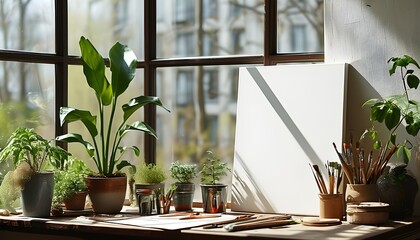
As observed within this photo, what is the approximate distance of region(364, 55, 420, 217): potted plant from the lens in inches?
174

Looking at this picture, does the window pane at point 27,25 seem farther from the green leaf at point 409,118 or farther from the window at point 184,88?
the green leaf at point 409,118

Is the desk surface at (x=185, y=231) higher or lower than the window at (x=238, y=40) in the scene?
lower

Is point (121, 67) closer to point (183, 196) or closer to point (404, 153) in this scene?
point (183, 196)

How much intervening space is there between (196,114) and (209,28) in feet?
1.87

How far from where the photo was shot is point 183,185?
5121 millimetres

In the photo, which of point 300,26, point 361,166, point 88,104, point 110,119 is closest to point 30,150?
point 110,119

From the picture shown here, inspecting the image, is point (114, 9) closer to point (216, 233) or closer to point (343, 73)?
point (343, 73)

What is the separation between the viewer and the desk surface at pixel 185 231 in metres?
4.07

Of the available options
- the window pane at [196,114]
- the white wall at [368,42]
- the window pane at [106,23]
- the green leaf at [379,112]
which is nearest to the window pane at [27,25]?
the window pane at [106,23]

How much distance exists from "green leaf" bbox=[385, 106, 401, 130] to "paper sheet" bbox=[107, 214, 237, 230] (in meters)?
1.01

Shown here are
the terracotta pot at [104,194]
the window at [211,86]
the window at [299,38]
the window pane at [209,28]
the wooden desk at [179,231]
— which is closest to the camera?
the wooden desk at [179,231]

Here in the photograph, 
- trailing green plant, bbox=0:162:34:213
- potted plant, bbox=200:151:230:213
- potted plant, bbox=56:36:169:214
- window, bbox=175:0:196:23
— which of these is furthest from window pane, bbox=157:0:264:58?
trailing green plant, bbox=0:162:34:213

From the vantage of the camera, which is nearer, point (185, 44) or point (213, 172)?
point (213, 172)

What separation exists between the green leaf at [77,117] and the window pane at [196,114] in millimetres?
627
